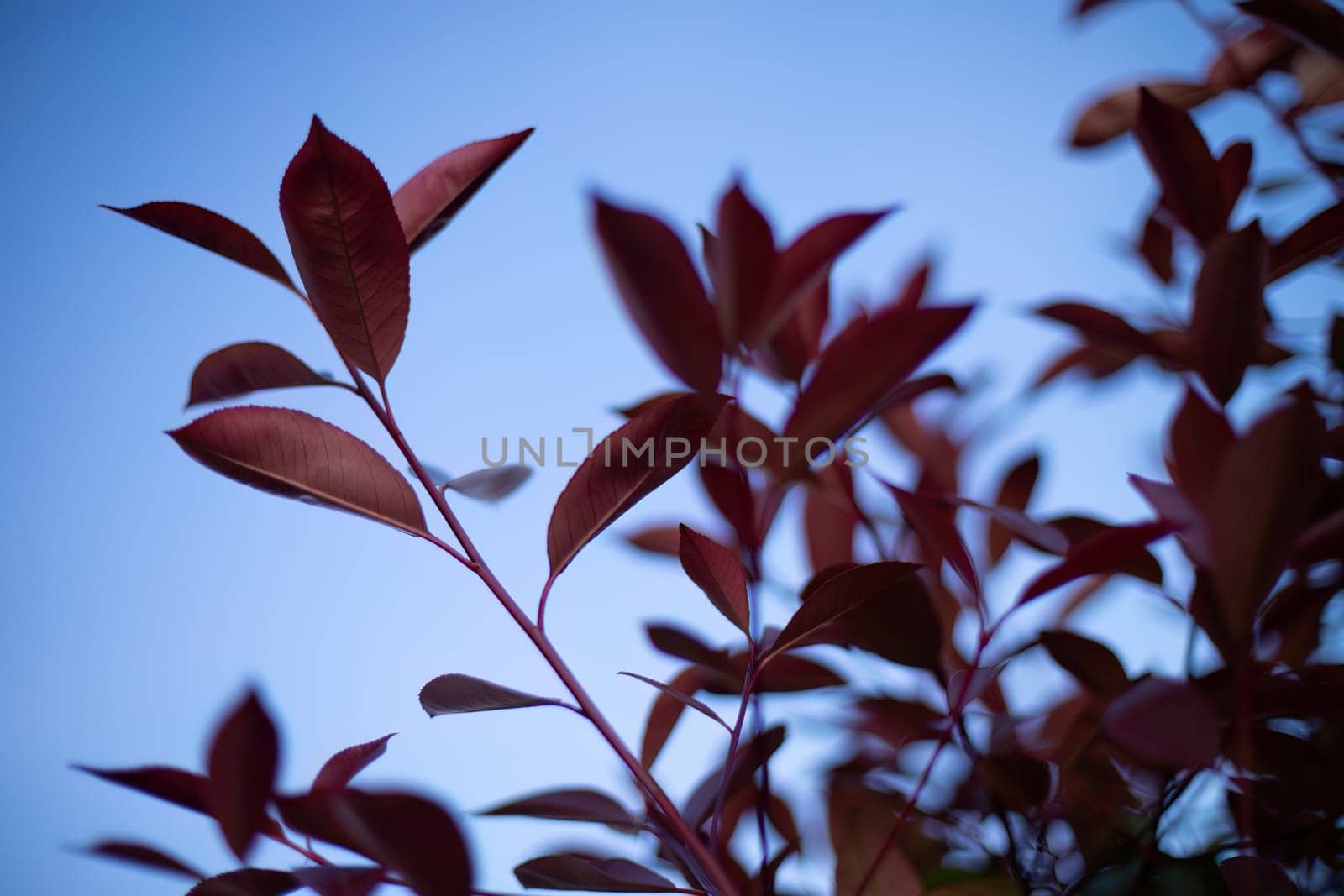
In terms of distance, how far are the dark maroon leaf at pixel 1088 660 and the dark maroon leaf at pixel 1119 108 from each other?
52 centimetres

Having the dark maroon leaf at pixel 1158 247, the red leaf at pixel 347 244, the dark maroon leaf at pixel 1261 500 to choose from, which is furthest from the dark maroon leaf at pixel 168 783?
the dark maroon leaf at pixel 1158 247

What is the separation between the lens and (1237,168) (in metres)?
0.57

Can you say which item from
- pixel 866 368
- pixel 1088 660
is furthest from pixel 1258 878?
pixel 866 368

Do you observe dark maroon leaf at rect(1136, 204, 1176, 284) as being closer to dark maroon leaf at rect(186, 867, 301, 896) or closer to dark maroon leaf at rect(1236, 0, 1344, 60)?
dark maroon leaf at rect(1236, 0, 1344, 60)

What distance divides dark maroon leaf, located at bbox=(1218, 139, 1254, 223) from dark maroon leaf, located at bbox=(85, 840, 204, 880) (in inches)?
30.6

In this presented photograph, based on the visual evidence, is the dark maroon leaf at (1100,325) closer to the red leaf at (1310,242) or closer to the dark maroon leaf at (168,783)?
the red leaf at (1310,242)

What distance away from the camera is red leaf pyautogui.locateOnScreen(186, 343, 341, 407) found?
0.42 metres

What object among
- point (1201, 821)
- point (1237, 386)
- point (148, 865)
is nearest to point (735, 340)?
point (1237, 386)

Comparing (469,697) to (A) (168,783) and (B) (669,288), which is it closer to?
(A) (168,783)

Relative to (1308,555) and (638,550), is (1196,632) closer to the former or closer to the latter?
(1308,555)

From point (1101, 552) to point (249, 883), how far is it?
0.40 metres

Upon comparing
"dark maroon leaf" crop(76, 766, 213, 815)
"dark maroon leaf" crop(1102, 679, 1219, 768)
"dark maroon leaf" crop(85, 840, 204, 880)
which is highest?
"dark maroon leaf" crop(76, 766, 213, 815)

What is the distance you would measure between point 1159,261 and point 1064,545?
49 centimetres

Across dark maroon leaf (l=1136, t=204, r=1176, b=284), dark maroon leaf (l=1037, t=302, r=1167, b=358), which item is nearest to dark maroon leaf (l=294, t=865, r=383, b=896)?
dark maroon leaf (l=1037, t=302, r=1167, b=358)
